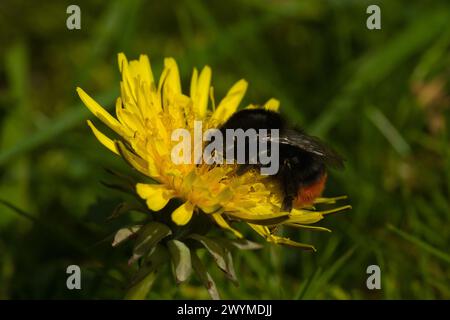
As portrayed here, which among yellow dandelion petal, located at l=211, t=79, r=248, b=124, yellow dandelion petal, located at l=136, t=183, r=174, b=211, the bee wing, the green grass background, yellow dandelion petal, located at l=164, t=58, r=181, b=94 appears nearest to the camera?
yellow dandelion petal, located at l=136, t=183, r=174, b=211

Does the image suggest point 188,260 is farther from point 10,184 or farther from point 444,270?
point 10,184

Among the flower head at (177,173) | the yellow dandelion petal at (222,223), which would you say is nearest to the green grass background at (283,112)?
the flower head at (177,173)

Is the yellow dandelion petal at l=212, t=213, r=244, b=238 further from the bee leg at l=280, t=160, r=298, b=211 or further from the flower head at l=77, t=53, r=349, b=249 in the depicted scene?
the bee leg at l=280, t=160, r=298, b=211

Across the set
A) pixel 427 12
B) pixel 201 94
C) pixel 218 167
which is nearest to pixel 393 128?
pixel 427 12

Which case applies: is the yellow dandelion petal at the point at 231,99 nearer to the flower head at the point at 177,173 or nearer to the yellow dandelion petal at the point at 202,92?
the yellow dandelion petal at the point at 202,92

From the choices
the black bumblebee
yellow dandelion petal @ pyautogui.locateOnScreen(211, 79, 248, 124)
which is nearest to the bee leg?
the black bumblebee
